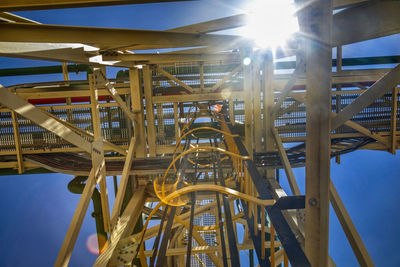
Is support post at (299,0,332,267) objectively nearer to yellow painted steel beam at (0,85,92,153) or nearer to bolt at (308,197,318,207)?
bolt at (308,197,318,207)

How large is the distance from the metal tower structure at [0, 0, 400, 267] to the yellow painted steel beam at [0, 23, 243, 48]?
0.01 metres

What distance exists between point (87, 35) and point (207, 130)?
336cm

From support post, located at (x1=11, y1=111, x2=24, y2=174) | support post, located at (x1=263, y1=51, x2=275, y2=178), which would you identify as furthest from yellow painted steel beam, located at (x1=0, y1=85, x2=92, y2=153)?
support post, located at (x1=11, y1=111, x2=24, y2=174)

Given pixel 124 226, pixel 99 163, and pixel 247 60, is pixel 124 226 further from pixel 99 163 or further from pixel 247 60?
pixel 247 60

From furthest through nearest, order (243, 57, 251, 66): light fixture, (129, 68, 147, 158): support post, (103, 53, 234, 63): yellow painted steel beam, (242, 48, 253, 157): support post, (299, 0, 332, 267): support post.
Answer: (129, 68, 147, 158): support post
(242, 48, 253, 157): support post
(243, 57, 251, 66): light fixture
(103, 53, 234, 63): yellow painted steel beam
(299, 0, 332, 267): support post

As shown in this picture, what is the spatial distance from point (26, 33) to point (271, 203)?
293 cm

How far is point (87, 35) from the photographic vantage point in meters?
2.53

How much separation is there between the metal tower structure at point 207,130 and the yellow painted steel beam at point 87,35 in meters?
0.01

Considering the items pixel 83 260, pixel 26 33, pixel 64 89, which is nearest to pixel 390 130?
pixel 26 33

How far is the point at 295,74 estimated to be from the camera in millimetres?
4098

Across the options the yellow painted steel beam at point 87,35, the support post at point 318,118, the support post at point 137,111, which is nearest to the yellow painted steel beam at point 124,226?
the support post at point 137,111

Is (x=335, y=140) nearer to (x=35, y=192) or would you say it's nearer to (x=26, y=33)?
(x=26, y=33)

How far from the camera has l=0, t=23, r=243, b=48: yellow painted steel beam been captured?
7.48ft

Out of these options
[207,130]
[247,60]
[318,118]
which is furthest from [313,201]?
[247,60]
